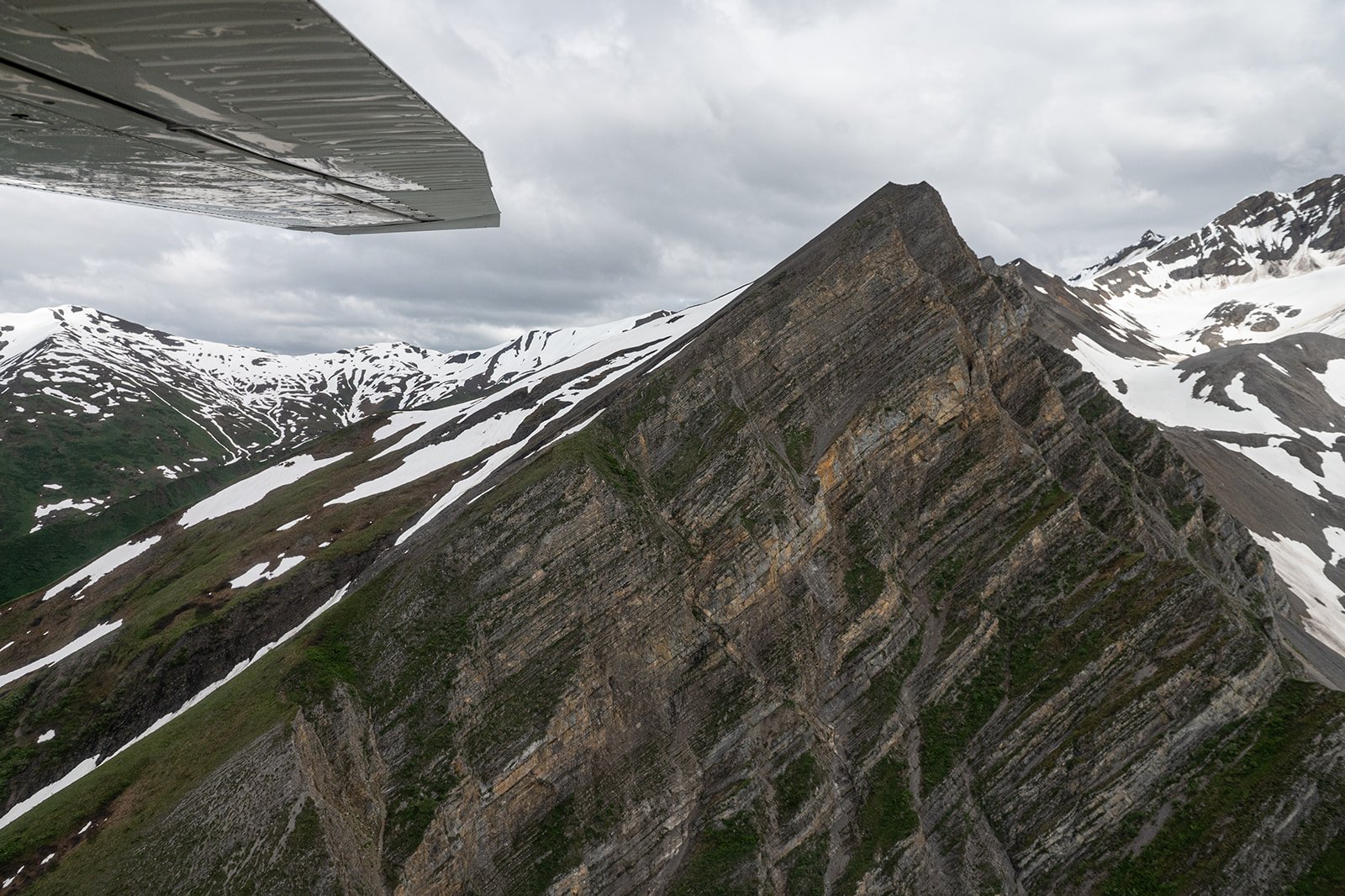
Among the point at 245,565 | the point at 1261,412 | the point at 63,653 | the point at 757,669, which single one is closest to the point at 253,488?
the point at 63,653

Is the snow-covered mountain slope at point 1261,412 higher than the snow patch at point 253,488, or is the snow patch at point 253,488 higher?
the snow patch at point 253,488

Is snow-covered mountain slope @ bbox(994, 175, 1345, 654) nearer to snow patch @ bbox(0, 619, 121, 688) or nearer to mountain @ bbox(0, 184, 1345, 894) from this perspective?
mountain @ bbox(0, 184, 1345, 894)

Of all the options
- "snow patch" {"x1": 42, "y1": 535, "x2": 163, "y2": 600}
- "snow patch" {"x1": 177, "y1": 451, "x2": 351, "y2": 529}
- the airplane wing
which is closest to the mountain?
"snow patch" {"x1": 42, "y1": 535, "x2": 163, "y2": 600}

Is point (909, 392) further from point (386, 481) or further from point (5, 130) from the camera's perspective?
point (386, 481)

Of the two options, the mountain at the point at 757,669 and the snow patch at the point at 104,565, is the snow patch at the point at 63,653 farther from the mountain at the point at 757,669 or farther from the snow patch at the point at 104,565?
the snow patch at the point at 104,565

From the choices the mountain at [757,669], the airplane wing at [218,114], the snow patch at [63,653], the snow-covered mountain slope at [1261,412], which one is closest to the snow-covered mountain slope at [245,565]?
the snow patch at [63,653]

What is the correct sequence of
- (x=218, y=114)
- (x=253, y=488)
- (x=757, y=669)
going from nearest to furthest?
(x=218, y=114) → (x=757, y=669) → (x=253, y=488)

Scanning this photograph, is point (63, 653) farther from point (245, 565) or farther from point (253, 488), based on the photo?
point (253, 488)
